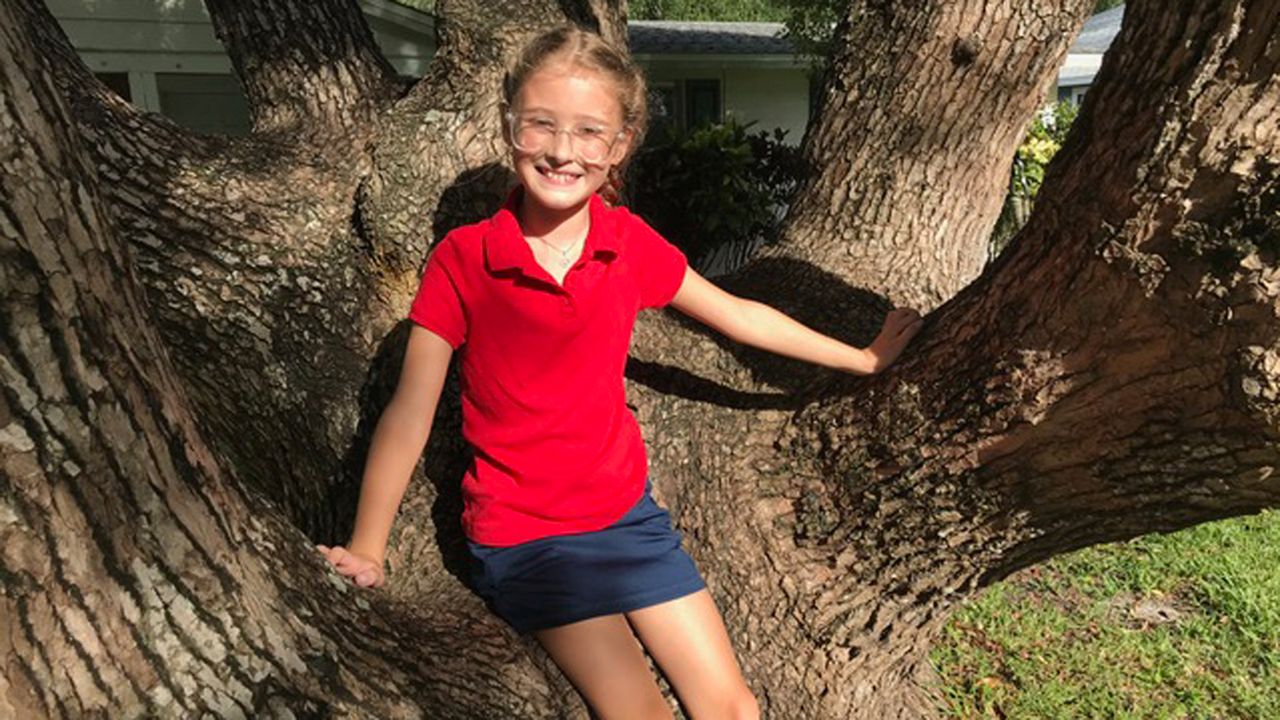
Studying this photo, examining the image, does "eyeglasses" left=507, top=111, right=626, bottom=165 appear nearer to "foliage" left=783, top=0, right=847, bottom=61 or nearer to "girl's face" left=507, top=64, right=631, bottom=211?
"girl's face" left=507, top=64, right=631, bottom=211

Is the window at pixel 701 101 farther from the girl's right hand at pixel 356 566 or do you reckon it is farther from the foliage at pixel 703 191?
the girl's right hand at pixel 356 566

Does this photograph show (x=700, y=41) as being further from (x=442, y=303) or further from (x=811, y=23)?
(x=442, y=303)

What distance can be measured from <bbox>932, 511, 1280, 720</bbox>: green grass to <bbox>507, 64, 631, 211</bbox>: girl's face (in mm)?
2435

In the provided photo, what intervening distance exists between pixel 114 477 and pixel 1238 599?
4.37 meters

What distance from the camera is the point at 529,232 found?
2.21m

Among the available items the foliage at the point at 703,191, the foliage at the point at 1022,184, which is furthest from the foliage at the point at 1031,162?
the foliage at the point at 703,191

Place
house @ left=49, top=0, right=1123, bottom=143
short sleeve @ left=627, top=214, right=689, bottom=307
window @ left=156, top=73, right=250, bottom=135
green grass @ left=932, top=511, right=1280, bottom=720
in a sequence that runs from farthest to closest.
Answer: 1. window @ left=156, top=73, right=250, bottom=135
2. house @ left=49, top=0, right=1123, bottom=143
3. green grass @ left=932, top=511, right=1280, bottom=720
4. short sleeve @ left=627, top=214, right=689, bottom=307

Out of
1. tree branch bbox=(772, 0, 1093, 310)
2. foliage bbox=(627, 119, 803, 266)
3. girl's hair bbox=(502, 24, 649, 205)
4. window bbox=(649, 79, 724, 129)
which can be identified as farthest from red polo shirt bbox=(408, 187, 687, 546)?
window bbox=(649, 79, 724, 129)

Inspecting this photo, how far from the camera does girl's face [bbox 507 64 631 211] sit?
81.7 inches

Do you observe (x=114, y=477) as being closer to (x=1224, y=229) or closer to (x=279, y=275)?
(x=279, y=275)

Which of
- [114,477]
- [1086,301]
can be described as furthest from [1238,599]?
[114,477]

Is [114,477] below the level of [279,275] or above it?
above

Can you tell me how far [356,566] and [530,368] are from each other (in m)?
0.55

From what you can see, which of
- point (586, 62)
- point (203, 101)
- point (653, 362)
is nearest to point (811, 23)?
point (203, 101)
